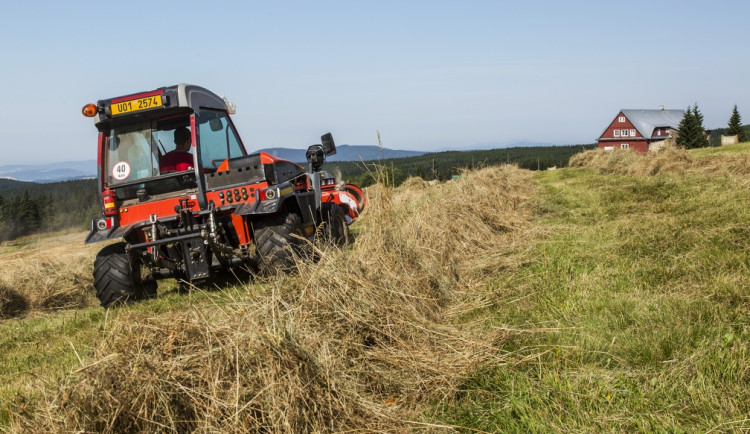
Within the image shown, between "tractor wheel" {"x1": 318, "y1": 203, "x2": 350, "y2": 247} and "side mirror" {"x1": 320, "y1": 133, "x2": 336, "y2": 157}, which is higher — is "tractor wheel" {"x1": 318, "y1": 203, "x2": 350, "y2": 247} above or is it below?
below

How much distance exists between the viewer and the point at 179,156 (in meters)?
6.87

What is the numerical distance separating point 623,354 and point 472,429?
114 cm

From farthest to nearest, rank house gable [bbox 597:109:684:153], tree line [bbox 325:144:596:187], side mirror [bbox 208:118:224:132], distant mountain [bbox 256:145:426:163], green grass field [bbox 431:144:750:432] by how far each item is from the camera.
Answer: house gable [bbox 597:109:684:153] < side mirror [bbox 208:118:224:132] < tree line [bbox 325:144:596:187] < distant mountain [bbox 256:145:426:163] < green grass field [bbox 431:144:750:432]

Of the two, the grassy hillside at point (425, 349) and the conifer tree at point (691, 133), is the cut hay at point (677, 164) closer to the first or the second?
the grassy hillside at point (425, 349)

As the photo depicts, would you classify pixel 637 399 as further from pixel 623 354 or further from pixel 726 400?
pixel 623 354

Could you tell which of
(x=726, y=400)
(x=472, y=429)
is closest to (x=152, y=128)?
(x=472, y=429)

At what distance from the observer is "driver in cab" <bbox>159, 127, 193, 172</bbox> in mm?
6785

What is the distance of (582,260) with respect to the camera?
5.67m

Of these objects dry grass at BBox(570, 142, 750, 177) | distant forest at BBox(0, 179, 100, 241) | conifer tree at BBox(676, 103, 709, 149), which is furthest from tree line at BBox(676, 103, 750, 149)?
distant forest at BBox(0, 179, 100, 241)

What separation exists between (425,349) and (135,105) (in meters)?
4.80

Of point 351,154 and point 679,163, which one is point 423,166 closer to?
point 679,163

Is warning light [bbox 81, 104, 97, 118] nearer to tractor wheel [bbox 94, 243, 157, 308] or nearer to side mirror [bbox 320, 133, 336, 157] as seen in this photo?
tractor wheel [bbox 94, 243, 157, 308]

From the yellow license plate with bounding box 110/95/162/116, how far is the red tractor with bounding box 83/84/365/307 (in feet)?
0.04

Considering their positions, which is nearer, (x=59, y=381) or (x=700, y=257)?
(x=59, y=381)
